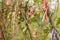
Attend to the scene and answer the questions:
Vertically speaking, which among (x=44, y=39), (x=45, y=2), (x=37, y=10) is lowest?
(x=44, y=39)

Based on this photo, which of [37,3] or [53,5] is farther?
[37,3]

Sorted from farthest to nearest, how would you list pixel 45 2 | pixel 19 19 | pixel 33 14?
1. pixel 19 19
2. pixel 33 14
3. pixel 45 2

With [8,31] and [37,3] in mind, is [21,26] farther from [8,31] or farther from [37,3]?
[37,3]

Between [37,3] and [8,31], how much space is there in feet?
1.25

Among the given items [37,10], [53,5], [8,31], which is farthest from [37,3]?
[8,31]

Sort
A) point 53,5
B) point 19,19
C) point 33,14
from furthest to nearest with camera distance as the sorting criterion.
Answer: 1. point 19,19
2. point 33,14
3. point 53,5

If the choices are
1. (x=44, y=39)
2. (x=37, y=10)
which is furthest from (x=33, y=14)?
(x=44, y=39)

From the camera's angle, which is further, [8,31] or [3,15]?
[8,31]

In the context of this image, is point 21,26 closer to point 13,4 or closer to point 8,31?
point 8,31

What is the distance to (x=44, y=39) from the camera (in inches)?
80.9

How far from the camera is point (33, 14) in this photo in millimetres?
1844

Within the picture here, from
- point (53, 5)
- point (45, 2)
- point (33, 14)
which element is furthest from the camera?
point (33, 14)

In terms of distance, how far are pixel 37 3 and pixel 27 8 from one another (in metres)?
0.17

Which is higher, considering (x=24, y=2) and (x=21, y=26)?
(x=24, y=2)
